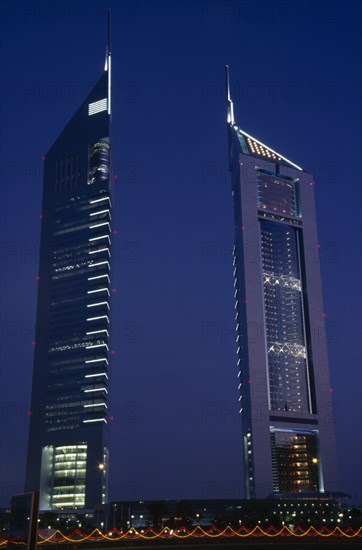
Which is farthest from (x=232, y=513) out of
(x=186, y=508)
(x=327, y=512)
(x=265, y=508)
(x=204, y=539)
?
(x=204, y=539)

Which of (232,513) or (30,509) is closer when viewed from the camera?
(30,509)

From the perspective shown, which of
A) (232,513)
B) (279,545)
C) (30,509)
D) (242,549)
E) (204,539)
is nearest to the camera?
(30,509)

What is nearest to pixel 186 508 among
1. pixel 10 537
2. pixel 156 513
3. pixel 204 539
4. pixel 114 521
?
pixel 156 513

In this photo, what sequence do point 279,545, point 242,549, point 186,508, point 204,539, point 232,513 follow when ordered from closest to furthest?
point 242,549
point 279,545
point 204,539
point 186,508
point 232,513

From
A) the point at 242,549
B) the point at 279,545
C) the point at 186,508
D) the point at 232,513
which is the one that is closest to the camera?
the point at 242,549

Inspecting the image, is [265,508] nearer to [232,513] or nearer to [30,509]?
[232,513]

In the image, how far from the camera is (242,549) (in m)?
64.3

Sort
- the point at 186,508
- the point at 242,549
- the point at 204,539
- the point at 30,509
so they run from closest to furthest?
the point at 30,509
the point at 242,549
the point at 204,539
the point at 186,508

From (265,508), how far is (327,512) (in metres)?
19.4

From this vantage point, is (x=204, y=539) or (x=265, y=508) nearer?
(x=204, y=539)

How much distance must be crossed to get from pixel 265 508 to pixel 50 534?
13242cm

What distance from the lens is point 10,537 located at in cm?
2386

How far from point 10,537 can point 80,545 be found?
157ft

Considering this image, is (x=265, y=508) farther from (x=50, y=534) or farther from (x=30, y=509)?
(x=30, y=509)
